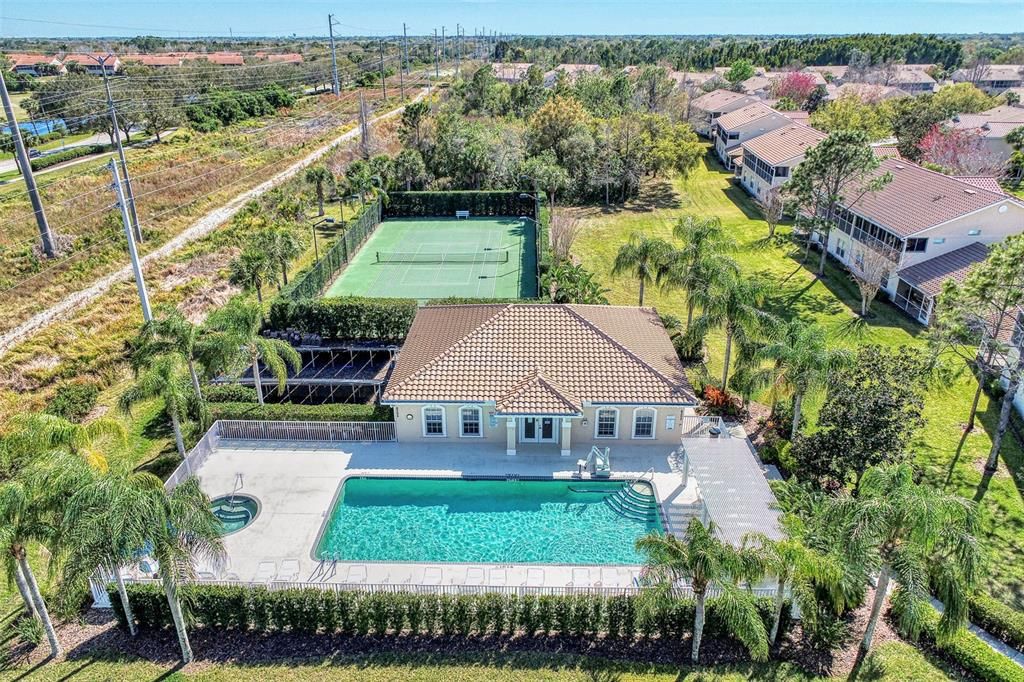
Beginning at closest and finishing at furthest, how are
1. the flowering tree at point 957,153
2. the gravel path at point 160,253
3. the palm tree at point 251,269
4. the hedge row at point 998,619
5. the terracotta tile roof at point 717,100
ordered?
the hedge row at point 998,619, the gravel path at point 160,253, the palm tree at point 251,269, the flowering tree at point 957,153, the terracotta tile roof at point 717,100

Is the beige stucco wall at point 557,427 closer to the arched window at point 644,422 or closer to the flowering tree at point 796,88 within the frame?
the arched window at point 644,422

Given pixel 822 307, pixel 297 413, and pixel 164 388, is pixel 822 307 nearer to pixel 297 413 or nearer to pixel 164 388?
pixel 297 413

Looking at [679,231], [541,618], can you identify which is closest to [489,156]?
[679,231]

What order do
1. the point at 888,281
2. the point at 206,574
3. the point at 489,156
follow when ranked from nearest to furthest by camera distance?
the point at 206,574
the point at 888,281
the point at 489,156

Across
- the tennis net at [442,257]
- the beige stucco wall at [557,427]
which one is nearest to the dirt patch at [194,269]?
the tennis net at [442,257]

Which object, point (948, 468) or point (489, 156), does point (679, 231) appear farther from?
point (489, 156)

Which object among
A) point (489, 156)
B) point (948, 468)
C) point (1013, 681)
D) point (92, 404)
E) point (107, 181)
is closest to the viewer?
point (1013, 681)

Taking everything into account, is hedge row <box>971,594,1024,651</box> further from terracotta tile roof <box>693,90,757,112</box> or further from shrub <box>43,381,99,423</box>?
terracotta tile roof <box>693,90,757,112</box>
